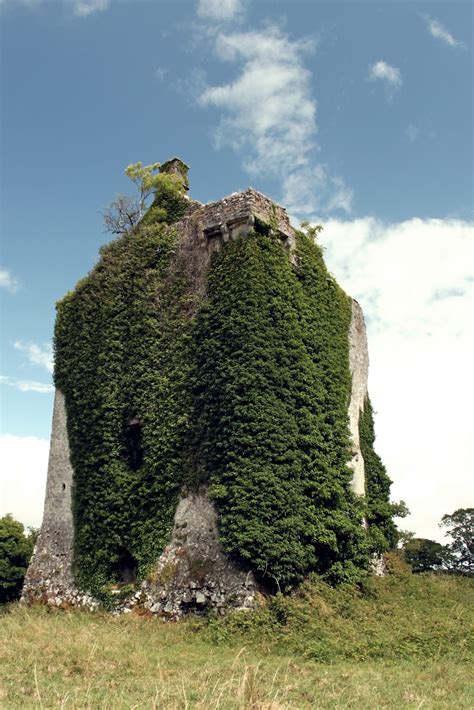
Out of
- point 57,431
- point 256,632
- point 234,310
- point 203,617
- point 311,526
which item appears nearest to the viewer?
point 256,632

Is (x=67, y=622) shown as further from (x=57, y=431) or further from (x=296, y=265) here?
(x=296, y=265)

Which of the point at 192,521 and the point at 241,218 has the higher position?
the point at 241,218

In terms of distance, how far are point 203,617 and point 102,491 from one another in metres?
5.38

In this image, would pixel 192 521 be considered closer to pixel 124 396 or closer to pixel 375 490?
pixel 124 396

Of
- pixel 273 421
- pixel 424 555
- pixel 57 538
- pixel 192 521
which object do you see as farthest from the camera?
pixel 424 555

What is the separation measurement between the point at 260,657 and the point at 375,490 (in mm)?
10828

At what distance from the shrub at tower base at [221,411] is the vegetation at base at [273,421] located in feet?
0.13

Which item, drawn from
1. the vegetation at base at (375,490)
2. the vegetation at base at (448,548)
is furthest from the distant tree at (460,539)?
the vegetation at base at (375,490)

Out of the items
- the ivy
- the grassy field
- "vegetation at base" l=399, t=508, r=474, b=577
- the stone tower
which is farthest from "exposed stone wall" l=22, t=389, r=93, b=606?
"vegetation at base" l=399, t=508, r=474, b=577

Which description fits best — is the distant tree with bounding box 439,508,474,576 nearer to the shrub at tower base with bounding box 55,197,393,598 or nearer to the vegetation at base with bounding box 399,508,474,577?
the vegetation at base with bounding box 399,508,474,577

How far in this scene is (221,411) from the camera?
15.7 meters

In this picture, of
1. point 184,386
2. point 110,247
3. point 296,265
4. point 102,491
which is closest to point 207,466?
point 184,386

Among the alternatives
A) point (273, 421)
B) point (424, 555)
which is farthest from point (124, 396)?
point (424, 555)

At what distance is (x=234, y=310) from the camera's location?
16531 millimetres
